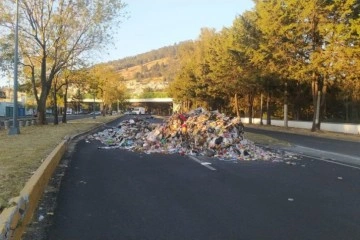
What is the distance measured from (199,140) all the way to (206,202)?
10.9 metres

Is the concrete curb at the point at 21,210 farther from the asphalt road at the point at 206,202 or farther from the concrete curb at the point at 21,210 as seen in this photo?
the asphalt road at the point at 206,202

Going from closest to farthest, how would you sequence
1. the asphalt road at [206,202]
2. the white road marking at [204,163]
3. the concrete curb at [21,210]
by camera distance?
the concrete curb at [21,210] < the asphalt road at [206,202] < the white road marking at [204,163]

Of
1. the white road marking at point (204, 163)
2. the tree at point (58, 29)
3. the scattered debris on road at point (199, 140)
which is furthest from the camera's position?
the tree at point (58, 29)

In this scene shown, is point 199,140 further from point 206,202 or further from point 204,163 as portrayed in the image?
point 206,202

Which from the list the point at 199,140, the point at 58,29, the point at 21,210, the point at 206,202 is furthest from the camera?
the point at 58,29

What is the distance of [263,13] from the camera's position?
41562 mm

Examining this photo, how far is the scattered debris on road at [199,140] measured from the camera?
58.0 ft

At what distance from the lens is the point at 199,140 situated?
64.0ft

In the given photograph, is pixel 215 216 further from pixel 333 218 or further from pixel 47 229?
pixel 47 229

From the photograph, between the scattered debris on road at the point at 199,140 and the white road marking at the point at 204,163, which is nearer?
the white road marking at the point at 204,163

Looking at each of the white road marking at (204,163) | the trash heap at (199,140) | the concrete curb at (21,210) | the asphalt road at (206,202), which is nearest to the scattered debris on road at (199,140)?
the trash heap at (199,140)

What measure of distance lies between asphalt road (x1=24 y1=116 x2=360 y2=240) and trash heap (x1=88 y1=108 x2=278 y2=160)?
3.29m

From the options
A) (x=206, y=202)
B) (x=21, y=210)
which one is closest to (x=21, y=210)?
(x=21, y=210)

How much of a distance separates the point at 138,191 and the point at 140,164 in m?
4.88
